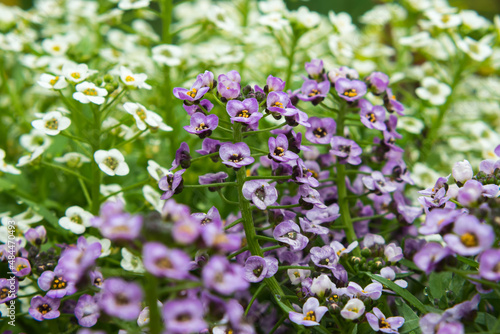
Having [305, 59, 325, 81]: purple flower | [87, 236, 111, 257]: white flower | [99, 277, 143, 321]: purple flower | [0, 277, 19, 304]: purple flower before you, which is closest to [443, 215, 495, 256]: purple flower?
[99, 277, 143, 321]: purple flower

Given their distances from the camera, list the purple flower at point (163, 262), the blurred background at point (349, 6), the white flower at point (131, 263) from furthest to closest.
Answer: the blurred background at point (349, 6) < the white flower at point (131, 263) < the purple flower at point (163, 262)

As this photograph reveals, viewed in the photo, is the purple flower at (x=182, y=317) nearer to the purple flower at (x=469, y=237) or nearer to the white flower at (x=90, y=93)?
the purple flower at (x=469, y=237)

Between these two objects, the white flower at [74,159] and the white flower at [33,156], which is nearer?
the white flower at [33,156]

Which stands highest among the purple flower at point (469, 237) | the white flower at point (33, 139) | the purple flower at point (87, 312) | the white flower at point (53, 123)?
the purple flower at point (469, 237)

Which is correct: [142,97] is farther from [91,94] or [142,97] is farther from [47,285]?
[47,285]

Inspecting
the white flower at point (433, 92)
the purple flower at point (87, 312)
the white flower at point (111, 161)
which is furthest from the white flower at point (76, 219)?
the white flower at point (433, 92)

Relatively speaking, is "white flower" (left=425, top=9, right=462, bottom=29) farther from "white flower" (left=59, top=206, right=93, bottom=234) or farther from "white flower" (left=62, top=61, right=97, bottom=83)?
"white flower" (left=59, top=206, right=93, bottom=234)

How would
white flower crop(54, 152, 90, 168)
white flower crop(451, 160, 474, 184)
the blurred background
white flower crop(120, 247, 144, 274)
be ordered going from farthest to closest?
the blurred background
white flower crop(54, 152, 90, 168)
white flower crop(120, 247, 144, 274)
white flower crop(451, 160, 474, 184)
